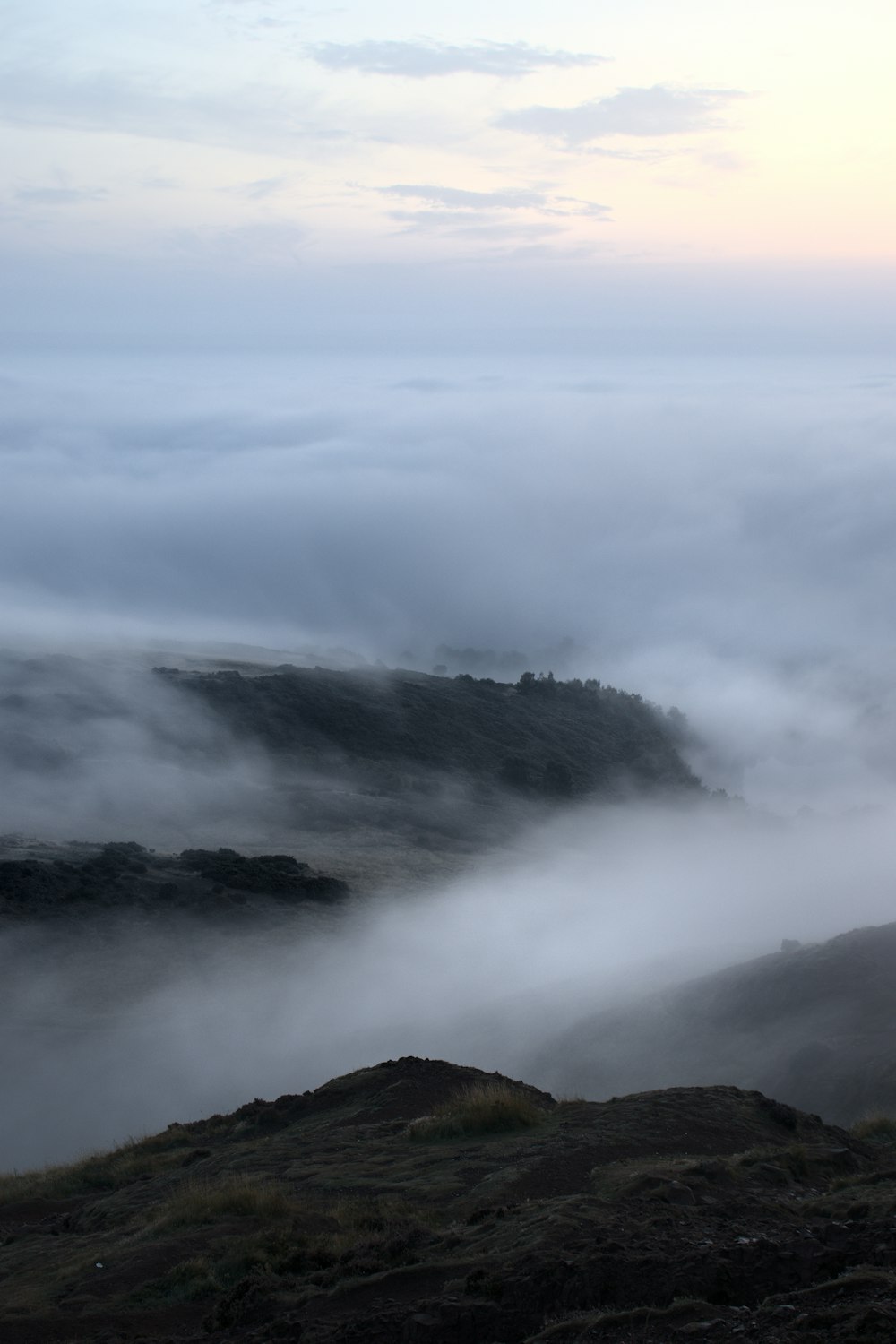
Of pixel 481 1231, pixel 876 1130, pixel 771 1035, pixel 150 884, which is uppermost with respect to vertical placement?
pixel 150 884

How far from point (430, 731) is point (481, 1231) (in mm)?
40695

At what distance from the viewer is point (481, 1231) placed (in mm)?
7582

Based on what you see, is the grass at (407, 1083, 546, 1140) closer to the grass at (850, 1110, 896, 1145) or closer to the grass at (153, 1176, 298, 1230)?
the grass at (153, 1176, 298, 1230)

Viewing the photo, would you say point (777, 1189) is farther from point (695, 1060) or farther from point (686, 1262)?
point (695, 1060)

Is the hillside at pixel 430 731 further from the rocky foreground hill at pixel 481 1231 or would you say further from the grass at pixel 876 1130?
the rocky foreground hill at pixel 481 1231

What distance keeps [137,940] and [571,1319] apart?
2145cm

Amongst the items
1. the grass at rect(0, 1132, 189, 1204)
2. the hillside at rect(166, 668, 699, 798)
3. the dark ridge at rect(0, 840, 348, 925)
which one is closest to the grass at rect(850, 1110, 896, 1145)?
the grass at rect(0, 1132, 189, 1204)

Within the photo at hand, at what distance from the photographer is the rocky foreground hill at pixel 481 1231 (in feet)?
20.4

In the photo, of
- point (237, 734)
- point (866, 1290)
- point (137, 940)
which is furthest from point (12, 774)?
point (866, 1290)

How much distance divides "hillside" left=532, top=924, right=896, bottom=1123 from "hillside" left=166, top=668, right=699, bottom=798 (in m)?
25.0

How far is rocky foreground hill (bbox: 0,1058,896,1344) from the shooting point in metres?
6.21

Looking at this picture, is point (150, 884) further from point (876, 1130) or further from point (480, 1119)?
point (876, 1130)

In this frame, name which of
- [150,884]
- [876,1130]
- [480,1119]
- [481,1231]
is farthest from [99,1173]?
[150,884]

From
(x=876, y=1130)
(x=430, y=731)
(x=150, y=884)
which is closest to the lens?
(x=876, y=1130)
